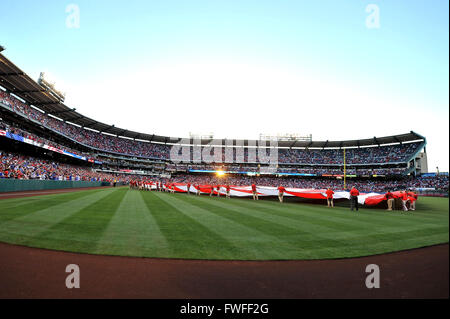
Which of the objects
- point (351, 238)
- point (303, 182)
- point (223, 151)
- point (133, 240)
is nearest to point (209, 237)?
point (133, 240)

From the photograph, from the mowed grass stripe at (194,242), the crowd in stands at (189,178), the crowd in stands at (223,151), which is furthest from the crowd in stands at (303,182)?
the mowed grass stripe at (194,242)

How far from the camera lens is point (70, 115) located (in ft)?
148

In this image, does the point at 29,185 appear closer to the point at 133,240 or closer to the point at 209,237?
the point at 133,240

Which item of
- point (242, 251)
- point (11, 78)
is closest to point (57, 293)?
point (242, 251)

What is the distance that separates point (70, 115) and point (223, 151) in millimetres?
38994

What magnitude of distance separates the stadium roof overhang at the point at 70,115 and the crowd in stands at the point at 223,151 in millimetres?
1579

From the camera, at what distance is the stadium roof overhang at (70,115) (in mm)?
29000

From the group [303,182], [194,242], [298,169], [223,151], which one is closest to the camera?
[194,242]

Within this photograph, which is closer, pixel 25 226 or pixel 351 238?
pixel 351 238

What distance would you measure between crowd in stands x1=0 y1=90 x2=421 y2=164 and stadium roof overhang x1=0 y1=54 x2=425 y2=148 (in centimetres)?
158

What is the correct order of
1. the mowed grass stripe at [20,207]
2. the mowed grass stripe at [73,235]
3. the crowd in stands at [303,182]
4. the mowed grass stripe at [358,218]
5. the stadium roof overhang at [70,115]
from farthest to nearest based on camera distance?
1. the crowd in stands at [303,182]
2. the stadium roof overhang at [70,115]
3. the mowed grass stripe at [20,207]
4. the mowed grass stripe at [358,218]
5. the mowed grass stripe at [73,235]

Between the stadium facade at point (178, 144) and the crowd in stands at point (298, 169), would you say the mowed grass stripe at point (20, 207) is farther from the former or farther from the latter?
the crowd in stands at point (298, 169)

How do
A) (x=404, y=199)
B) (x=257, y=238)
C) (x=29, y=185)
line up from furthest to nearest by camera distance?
(x=29, y=185) < (x=404, y=199) < (x=257, y=238)
